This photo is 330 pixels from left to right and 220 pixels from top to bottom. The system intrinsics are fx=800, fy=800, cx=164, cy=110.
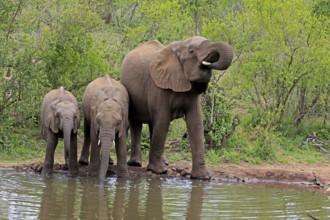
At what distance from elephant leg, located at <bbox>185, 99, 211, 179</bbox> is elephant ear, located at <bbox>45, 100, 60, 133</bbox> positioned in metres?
2.25

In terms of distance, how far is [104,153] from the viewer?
12586mm

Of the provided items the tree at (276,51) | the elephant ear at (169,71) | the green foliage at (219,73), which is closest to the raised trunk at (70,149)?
the elephant ear at (169,71)

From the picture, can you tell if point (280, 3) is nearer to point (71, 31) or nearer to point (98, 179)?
point (71, 31)

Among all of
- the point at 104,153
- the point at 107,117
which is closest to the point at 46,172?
the point at 104,153

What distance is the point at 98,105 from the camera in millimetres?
13156

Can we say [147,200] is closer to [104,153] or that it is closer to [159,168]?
[104,153]

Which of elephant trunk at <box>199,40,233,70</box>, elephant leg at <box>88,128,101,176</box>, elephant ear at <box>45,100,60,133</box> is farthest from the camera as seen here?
elephant ear at <box>45,100,60,133</box>

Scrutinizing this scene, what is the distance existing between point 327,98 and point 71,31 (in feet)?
21.7

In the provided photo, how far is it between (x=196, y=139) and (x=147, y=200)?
323 cm

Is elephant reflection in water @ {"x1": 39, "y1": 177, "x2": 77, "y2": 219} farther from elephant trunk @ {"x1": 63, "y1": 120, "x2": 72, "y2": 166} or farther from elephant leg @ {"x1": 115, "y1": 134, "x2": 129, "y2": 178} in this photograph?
elephant leg @ {"x1": 115, "y1": 134, "x2": 129, "y2": 178}

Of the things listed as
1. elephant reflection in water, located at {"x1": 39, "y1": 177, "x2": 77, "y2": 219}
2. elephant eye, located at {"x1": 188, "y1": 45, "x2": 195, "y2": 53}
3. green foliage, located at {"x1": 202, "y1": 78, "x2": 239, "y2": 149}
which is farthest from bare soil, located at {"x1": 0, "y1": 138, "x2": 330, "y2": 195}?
elephant eye, located at {"x1": 188, "y1": 45, "x2": 195, "y2": 53}

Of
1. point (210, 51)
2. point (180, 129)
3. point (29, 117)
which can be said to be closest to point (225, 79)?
point (180, 129)

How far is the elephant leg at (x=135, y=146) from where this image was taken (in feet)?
48.9

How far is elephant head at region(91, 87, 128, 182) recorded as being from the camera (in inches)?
499
